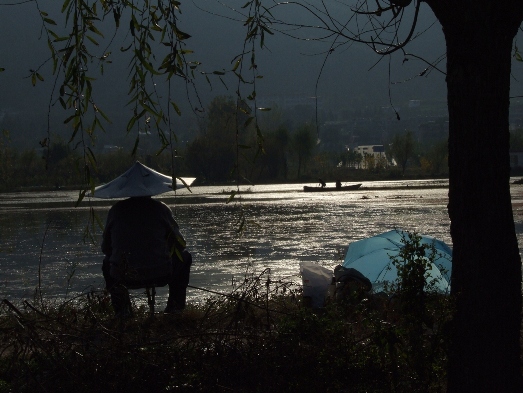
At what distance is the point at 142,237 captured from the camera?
7.05m

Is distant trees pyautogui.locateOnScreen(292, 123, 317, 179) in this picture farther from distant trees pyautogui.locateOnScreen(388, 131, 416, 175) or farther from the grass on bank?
the grass on bank

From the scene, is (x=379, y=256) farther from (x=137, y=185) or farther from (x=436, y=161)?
(x=436, y=161)

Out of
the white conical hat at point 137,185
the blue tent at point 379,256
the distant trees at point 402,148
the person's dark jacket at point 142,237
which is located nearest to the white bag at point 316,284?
the blue tent at point 379,256

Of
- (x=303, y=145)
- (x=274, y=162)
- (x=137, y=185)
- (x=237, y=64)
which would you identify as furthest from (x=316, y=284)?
(x=303, y=145)

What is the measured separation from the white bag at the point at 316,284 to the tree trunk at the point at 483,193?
3.22 metres

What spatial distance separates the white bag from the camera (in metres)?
7.77

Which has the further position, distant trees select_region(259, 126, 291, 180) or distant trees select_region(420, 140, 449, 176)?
distant trees select_region(420, 140, 449, 176)

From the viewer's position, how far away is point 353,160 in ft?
401

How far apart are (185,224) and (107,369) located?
19.5 m

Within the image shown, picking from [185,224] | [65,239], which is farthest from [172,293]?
[185,224]

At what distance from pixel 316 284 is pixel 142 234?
193 cm

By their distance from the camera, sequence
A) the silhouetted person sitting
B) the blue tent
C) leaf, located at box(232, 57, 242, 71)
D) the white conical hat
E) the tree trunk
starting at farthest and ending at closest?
the blue tent
the white conical hat
the silhouetted person sitting
leaf, located at box(232, 57, 242, 71)
the tree trunk

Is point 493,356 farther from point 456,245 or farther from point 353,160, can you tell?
point 353,160

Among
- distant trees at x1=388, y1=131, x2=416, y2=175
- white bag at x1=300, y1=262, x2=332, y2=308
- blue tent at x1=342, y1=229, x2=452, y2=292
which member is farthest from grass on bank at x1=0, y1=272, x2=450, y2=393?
distant trees at x1=388, y1=131, x2=416, y2=175
